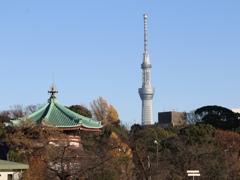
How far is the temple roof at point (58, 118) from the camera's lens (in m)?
39.9

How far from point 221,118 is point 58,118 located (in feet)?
139

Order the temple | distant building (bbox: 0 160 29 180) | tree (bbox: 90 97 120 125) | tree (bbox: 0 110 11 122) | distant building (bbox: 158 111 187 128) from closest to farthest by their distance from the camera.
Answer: distant building (bbox: 0 160 29 180), the temple, tree (bbox: 0 110 11 122), tree (bbox: 90 97 120 125), distant building (bbox: 158 111 187 128)

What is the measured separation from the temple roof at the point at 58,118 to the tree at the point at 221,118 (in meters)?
36.6

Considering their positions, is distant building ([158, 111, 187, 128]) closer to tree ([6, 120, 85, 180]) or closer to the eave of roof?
the eave of roof

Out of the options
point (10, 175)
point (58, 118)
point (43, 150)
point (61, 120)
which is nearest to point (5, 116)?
point (58, 118)

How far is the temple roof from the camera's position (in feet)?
131

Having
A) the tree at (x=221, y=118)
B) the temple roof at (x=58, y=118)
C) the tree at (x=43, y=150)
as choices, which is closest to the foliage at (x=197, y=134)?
the tree at (x=221, y=118)

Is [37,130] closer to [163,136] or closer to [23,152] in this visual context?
[23,152]

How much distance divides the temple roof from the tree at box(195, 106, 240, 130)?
3655cm

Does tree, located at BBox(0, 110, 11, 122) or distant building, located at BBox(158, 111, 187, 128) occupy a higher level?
distant building, located at BBox(158, 111, 187, 128)

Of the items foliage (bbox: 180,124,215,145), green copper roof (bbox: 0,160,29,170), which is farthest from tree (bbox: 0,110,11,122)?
green copper roof (bbox: 0,160,29,170)

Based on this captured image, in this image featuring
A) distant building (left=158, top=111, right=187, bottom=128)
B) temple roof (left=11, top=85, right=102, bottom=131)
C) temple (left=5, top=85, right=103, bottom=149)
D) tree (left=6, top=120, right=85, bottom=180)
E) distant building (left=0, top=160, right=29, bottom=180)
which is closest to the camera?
distant building (left=0, top=160, right=29, bottom=180)

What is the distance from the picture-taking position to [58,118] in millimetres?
40750

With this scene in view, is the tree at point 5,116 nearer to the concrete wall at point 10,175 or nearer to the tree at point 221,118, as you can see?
the tree at point 221,118
